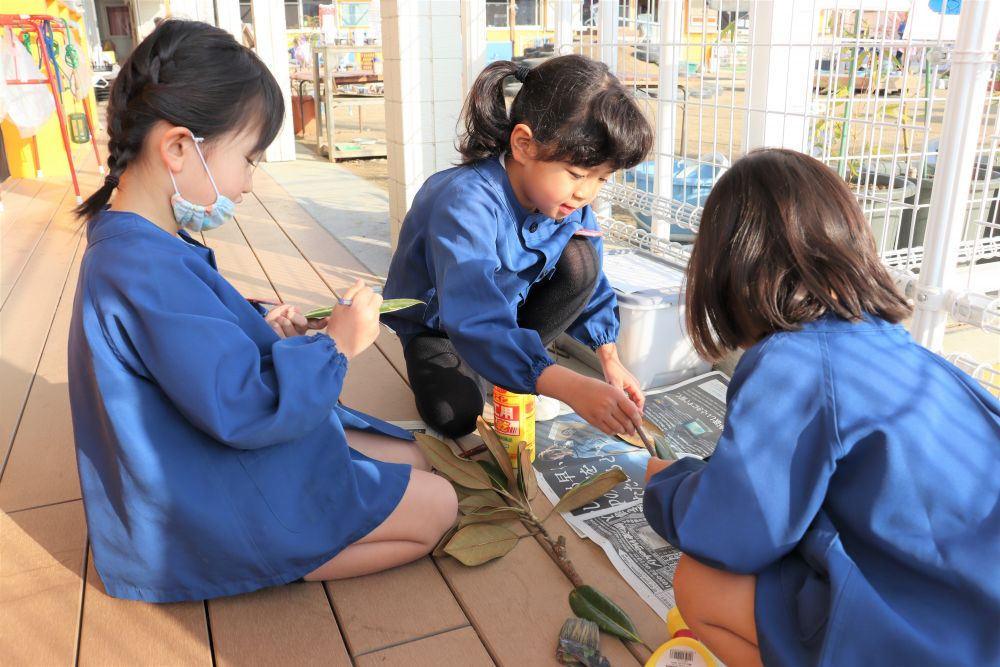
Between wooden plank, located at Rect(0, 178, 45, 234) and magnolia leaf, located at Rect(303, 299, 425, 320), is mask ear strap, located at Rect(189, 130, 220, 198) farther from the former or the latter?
wooden plank, located at Rect(0, 178, 45, 234)

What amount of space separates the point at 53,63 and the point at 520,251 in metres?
4.94

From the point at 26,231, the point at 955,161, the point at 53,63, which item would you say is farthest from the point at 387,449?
the point at 53,63

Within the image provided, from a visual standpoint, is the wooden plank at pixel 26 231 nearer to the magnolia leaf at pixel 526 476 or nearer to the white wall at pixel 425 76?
the white wall at pixel 425 76

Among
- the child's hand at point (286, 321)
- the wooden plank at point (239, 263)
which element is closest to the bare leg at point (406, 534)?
the child's hand at point (286, 321)

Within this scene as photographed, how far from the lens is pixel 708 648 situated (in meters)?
1.14

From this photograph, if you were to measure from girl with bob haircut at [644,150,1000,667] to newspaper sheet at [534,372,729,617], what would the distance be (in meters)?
0.39

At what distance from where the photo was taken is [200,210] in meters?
1.32

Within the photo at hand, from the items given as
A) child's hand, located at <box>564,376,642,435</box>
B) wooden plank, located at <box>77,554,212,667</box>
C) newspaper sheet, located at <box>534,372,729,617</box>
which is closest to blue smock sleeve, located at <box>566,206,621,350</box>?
newspaper sheet, located at <box>534,372,729,617</box>

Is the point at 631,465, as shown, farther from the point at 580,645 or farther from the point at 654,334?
the point at 580,645

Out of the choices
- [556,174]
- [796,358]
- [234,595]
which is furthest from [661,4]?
[234,595]

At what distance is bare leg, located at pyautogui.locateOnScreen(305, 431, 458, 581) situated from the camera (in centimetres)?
143

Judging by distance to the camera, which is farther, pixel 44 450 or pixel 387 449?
pixel 44 450

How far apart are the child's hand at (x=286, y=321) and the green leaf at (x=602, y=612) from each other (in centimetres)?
Answer: 71

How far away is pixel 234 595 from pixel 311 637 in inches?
7.1
